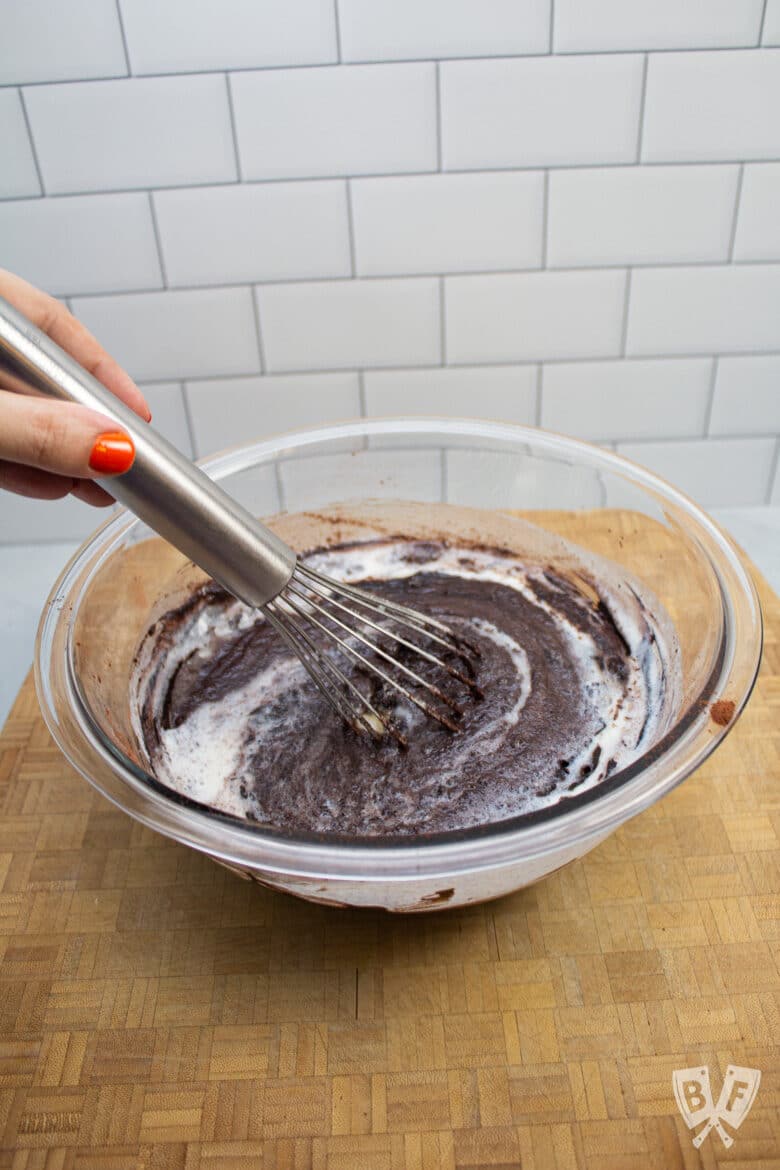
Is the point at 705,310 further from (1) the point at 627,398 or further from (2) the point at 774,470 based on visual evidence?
(2) the point at 774,470

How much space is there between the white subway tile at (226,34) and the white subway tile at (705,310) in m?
0.54

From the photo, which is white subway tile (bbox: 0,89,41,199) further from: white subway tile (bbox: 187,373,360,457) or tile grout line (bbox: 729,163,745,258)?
tile grout line (bbox: 729,163,745,258)

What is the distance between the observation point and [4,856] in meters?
0.73

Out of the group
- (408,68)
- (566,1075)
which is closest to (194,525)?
(566,1075)

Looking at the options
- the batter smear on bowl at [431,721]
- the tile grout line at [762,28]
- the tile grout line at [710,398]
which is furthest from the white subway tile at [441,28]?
the batter smear on bowl at [431,721]

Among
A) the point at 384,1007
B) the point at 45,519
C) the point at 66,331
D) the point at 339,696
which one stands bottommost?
the point at 45,519

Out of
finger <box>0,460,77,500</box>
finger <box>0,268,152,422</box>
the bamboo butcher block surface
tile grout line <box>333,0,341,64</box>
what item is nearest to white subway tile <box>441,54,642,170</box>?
tile grout line <box>333,0,341,64</box>

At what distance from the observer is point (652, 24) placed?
112 cm

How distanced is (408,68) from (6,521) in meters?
0.94

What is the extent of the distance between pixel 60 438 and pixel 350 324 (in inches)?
34.1

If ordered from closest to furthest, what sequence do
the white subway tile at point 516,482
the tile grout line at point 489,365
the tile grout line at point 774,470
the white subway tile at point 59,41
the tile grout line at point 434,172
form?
the white subway tile at point 516,482
the white subway tile at point 59,41
the tile grout line at point 434,172
the tile grout line at point 489,365
the tile grout line at point 774,470

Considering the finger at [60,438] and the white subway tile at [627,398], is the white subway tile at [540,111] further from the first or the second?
the finger at [60,438]

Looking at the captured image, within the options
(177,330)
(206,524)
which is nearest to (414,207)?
(177,330)

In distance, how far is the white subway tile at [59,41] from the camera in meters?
1.09
